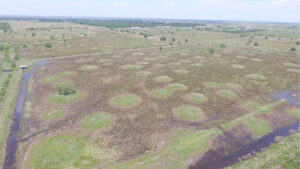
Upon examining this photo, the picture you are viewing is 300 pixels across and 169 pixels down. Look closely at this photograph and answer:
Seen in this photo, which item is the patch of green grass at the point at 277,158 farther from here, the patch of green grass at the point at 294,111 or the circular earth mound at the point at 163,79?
the circular earth mound at the point at 163,79

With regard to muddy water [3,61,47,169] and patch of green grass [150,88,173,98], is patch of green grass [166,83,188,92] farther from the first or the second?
muddy water [3,61,47,169]

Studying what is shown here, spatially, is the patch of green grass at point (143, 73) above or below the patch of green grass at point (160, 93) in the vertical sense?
above

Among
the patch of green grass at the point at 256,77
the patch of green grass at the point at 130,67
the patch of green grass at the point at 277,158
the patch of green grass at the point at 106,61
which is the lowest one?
the patch of green grass at the point at 277,158

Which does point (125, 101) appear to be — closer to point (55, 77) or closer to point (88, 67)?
point (55, 77)

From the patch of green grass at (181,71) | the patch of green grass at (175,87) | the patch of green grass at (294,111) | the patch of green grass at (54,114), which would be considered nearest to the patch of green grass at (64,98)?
the patch of green grass at (54,114)

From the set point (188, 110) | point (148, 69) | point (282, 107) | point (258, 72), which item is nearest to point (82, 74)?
point (148, 69)

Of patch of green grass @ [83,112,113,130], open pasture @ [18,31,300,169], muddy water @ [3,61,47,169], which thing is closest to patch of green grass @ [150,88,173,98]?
open pasture @ [18,31,300,169]
